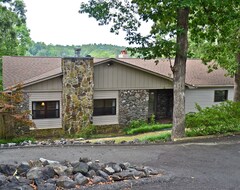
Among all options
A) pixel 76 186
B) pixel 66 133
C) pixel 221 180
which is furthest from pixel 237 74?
pixel 76 186

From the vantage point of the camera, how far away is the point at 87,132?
16672 millimetres

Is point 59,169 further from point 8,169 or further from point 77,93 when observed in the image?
point 77,93

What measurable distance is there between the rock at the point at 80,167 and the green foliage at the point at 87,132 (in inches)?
430

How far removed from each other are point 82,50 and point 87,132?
3014cm

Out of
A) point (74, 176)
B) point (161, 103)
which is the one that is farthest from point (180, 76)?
point (161, 103)

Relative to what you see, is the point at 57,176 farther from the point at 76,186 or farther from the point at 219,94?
the point at 219,94

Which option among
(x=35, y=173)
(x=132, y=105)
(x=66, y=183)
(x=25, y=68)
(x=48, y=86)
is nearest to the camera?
(x=66, y=183)

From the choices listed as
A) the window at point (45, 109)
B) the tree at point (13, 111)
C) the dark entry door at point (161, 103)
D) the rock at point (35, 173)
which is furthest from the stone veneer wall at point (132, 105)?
the rock at point (35, 173)

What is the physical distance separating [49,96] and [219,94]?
12962 mm

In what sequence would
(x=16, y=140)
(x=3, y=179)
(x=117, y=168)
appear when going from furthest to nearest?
(x=16, y=140)
(x=117, y=168)
(x=3, y=179)

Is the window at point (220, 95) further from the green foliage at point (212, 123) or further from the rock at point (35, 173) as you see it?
the rock at point (35, 173)

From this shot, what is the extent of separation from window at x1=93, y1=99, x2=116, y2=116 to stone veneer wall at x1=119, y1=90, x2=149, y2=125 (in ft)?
1.67

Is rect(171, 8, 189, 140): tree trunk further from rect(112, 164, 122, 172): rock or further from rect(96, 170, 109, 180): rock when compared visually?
rect(96, 170, 109, 180): rock

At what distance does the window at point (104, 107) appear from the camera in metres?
17.9
